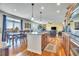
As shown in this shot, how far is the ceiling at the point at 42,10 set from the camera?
2.93 meters

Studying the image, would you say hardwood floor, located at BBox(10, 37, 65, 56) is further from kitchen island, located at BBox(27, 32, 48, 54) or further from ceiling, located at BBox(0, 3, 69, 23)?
ceiling, located at BBox(0, 3, 69, 23)

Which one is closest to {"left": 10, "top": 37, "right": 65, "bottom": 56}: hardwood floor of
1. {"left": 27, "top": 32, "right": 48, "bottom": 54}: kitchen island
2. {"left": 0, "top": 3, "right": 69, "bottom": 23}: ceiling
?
{"left": 27, "top": 32, "right": 48, "bottom": 54}: kitchen island

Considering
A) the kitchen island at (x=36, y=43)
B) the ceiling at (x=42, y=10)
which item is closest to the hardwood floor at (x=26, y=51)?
the kitchen island at (x=36, y=43)

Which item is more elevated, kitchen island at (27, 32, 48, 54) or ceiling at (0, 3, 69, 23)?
ceiling at (0, 3, 69, 23)

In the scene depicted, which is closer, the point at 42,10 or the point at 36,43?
the point at 42,10

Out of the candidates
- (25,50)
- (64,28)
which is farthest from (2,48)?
(64,28)

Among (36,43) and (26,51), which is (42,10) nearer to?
(36,43)

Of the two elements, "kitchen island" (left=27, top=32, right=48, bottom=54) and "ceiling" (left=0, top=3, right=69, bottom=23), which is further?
"kitchen island" (left=27, top=32, right=48, bottom=54)

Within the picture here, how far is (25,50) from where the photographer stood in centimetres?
308

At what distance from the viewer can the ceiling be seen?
293 centimetres

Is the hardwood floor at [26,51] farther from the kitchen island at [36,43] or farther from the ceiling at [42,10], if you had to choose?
the ceiling at [42,10]

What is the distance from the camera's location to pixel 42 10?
2998 millimetres

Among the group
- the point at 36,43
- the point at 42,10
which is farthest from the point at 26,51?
the point at 42,10

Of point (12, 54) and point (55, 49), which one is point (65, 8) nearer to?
point (55, 49)
